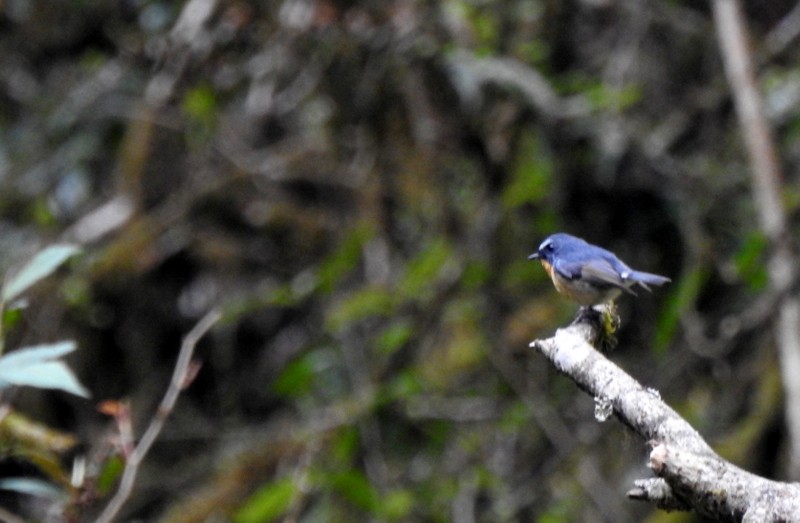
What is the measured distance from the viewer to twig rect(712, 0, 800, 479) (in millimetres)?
3939

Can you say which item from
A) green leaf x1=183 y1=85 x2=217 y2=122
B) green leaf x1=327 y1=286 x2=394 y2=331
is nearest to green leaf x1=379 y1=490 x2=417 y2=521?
green leaf x1=327 y1=286 x2=394 y2=331

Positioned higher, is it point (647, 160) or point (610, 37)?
point (610, 37)

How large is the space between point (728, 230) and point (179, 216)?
2.68m

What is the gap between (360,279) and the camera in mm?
5789

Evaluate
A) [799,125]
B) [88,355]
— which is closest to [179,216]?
[88,355]

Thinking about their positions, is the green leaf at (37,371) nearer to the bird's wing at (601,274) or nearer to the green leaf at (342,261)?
the bird's wing at (601,274)

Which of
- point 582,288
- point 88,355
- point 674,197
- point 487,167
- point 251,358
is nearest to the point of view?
point 582,288

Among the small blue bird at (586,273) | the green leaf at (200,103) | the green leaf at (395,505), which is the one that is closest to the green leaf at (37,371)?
the small blue bird at (586,273)

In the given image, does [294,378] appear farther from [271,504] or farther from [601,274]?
[601,274]

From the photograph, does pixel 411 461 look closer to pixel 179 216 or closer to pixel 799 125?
pixel 179 216

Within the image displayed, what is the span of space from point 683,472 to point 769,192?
10.5 feet

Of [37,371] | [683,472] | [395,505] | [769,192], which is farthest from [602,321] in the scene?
[769,192]

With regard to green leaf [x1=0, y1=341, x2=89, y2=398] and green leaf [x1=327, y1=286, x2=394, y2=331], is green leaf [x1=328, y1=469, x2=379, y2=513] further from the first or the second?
green leaf [x1=0, y1=341, x2=89, y2=398]

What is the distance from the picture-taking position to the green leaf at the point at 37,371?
1.99 m
